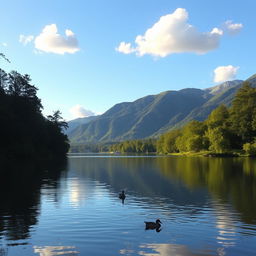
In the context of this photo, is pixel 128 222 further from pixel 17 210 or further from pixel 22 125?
pixel 22 125

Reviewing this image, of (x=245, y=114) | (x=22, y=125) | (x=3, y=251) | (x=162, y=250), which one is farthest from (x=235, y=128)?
(x=3, y=251)

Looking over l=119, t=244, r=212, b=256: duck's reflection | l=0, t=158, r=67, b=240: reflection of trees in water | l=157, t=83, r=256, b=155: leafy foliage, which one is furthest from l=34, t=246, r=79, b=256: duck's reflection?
l=157, t=83, r=256, b=155: leafy foliage

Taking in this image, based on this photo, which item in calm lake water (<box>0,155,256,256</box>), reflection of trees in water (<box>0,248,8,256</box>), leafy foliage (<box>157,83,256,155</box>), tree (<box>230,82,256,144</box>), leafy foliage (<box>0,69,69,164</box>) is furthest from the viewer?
tree (<box>230,82,256,144</box>)

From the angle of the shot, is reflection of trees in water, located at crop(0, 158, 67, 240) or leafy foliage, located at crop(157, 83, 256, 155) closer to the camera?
reflection of trees in water, located at crop(0, 158, 67, 240)

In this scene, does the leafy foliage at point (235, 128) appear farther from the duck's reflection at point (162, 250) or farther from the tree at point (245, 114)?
the duck's reflection at point (162, 250)

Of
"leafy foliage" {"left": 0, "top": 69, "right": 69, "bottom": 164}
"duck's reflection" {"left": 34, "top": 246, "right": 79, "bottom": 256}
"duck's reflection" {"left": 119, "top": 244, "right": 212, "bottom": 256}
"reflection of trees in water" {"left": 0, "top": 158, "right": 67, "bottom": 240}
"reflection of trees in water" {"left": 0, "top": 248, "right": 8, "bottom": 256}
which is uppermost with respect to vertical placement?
"leafy foliage" {"left": 0, "top": 69, "right": 69, "bottom": 164}

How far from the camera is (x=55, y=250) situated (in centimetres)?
1920

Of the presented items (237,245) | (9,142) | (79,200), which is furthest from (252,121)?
(237,245)

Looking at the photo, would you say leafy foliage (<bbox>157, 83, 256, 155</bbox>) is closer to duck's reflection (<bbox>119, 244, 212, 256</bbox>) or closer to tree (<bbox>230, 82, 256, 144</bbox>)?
tree (<bbox>230, 82, 256, 144</bbox>)

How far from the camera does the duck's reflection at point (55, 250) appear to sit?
1860cm

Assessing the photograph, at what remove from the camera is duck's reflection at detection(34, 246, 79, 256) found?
61.0 feet

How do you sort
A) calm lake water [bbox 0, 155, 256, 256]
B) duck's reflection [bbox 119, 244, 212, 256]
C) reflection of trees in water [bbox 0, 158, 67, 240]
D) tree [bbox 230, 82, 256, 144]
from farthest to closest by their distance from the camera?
tree [bbox 230, 82, 256, 144], reflection of trees in water [bbox 0, 158, 67, 240], calm lake water [bbox 0, 155, 256, 256], duck's reflection [bbox 119, 244, 212, 256]

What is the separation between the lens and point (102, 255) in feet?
60.2

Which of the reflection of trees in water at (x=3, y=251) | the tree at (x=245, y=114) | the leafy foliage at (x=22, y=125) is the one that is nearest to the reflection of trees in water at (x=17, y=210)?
the reflection of trees in water at (x=3, y=251)
